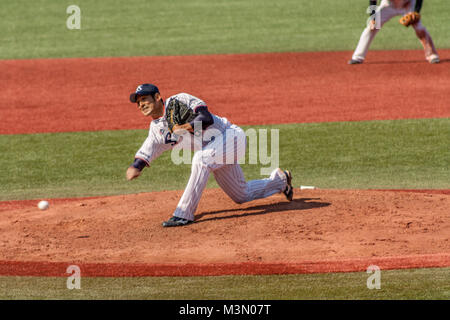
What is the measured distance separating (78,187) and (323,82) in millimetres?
7342

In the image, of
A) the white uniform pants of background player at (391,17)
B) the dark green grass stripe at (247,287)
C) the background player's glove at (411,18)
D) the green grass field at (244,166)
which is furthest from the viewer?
the white uniform pants of background player at (391,17)

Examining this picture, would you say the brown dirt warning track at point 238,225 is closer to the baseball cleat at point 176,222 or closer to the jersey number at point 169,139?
the baseball cleat at point 176,222

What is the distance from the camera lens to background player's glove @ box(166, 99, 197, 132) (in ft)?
27.2

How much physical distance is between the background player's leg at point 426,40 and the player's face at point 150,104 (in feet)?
33.7


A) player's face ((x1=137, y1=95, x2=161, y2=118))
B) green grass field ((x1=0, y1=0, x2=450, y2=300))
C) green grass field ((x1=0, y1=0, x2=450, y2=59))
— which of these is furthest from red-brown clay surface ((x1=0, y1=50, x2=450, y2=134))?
player's face ((x1=137, y1=95, x2=161, y2=118))

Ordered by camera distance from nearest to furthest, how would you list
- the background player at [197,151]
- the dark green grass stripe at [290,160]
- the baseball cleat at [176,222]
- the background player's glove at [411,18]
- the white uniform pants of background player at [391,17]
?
the background player at [197,151]
the baseball cleat at [176,222]
the dark green grass stripe at [290,160]
the background player's glove at [411,18]
the white uniform pants of background player at [391,17]

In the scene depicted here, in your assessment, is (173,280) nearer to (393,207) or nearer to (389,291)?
(389,291)

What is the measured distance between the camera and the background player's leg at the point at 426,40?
17656 millimetres

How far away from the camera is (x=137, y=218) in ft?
29.3

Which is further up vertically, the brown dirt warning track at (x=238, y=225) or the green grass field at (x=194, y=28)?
the green grass field at (x=194, y=28)

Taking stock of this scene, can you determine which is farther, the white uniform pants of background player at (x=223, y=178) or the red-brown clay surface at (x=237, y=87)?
the red-brown clay surface at (x=237, y=87)

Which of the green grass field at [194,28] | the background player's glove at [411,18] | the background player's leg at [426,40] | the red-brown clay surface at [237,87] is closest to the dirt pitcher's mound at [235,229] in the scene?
the red-brown clay surface at [237,87]

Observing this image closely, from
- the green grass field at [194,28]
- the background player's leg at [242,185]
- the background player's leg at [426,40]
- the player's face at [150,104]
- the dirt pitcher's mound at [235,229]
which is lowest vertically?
the dirt pitcher's mound at [235,229]

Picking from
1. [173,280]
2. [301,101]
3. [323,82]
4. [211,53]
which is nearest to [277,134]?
[301,101]
